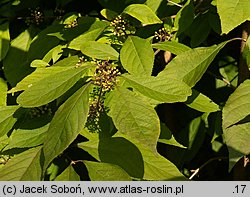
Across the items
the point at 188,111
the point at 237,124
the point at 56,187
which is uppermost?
the point at 237,124

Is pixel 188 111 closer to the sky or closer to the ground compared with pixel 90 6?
closer to the ground

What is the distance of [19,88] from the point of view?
1.25 meters

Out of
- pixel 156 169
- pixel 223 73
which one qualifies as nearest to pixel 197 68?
pixel 156 169

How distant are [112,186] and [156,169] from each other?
4.4 inches

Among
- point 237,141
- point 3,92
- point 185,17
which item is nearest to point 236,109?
point 237,141

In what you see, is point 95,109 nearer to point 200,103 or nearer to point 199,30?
point 200,103

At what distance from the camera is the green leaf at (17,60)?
5.19 ft

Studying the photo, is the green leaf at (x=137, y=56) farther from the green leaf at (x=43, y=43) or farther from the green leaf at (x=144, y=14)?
the green leaf at (x=43, y=43)

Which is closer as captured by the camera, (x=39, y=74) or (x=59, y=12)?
(x=39, y=74)

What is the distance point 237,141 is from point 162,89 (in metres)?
0.19

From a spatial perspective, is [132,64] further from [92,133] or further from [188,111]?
[188,111]

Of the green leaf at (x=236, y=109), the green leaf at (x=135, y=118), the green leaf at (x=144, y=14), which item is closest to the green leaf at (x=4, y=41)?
the green leaf at (x=144, y=14)

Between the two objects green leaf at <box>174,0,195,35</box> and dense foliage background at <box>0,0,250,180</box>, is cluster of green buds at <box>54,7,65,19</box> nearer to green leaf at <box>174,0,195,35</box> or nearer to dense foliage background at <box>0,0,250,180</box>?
dense foliage background at <box>0,0,250,180</box>

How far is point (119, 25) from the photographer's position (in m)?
1.40
